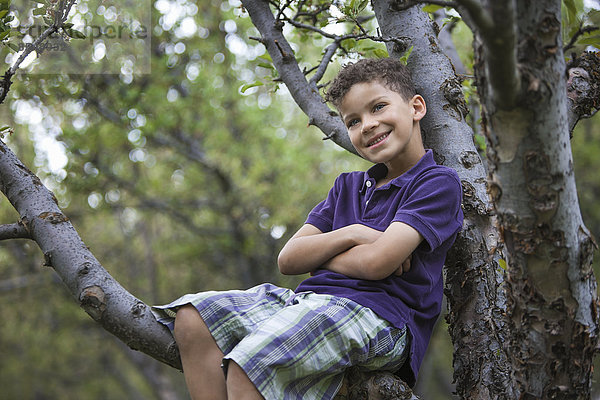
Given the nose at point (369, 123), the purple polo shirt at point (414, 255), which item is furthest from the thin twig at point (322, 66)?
the purple polo shirt at point (414, 255)

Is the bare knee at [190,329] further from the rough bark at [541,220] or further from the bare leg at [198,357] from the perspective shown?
the rough bark at [541,220]

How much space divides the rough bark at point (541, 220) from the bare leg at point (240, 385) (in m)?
0.77

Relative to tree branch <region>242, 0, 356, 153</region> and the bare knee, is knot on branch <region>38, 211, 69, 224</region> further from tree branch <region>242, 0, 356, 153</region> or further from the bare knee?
tree branch <region>242, 0, 356, 153</region>

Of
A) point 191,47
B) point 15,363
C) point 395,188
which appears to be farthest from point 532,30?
point 15,363

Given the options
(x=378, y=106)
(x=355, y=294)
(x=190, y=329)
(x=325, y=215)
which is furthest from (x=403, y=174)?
(x=190, y=329)

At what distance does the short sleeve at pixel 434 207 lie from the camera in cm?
201

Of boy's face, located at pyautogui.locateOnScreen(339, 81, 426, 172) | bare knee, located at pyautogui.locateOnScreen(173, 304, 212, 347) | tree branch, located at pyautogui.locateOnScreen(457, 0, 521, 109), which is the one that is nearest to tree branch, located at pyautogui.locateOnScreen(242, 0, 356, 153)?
boy's face, located at pyautogui.locateOnScreen(339, 81, 426, 172)

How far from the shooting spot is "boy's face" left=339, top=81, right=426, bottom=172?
2273 millimetres

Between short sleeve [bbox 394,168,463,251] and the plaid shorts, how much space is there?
0.34m

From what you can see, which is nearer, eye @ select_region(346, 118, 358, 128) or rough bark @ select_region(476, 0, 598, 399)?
rough bark @ select_region(476, 0, 598, 399)

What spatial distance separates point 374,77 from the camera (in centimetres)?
234

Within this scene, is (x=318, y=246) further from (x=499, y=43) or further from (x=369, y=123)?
(x=499, y=43)

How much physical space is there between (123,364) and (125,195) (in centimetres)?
1302

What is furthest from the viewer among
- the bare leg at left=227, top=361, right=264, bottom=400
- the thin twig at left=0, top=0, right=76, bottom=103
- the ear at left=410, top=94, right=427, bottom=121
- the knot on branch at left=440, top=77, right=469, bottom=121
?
the knot on branch at left=440, top=77, right=469, bottom=121
